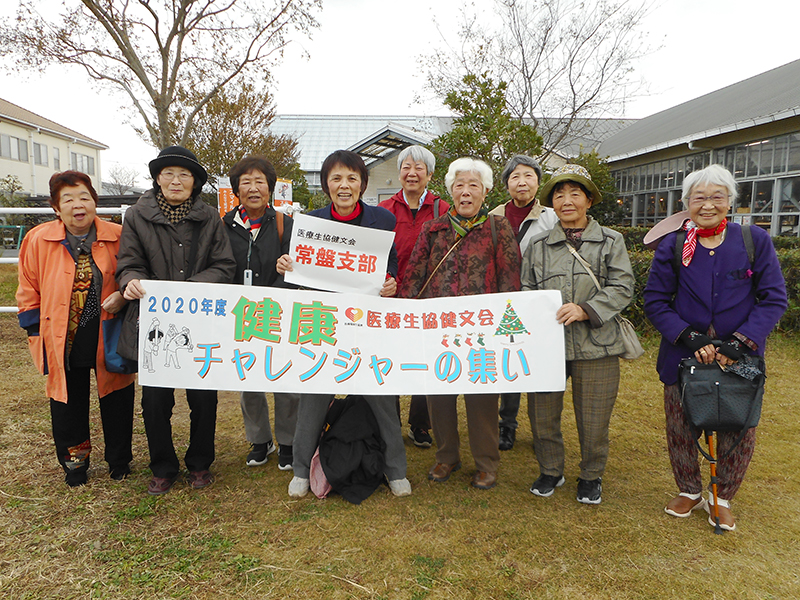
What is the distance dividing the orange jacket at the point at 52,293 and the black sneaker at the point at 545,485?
8.75ft

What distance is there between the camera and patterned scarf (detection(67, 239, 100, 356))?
2969 millimetres

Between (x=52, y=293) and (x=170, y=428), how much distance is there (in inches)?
40.4

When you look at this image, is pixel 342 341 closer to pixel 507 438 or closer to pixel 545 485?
pixel 545 485

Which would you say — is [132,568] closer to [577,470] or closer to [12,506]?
[12,506]

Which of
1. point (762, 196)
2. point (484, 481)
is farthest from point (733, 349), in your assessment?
point (762, 196)

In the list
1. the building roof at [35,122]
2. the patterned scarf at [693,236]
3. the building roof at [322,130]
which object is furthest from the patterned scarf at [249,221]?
the building roof at [35,122]

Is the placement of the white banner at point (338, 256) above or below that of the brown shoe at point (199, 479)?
above

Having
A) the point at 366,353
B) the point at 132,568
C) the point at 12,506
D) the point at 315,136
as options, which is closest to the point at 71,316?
the point at 12,506

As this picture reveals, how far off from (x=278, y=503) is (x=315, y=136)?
112 ft

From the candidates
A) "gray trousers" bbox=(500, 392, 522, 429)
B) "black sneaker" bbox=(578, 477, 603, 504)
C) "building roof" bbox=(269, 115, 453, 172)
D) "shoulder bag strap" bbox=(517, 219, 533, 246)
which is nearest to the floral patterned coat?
"shoulder bag strap" bbox=(517, 219, 533, 246)

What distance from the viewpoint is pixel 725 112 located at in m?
12.0

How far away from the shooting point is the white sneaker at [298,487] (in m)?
3.03

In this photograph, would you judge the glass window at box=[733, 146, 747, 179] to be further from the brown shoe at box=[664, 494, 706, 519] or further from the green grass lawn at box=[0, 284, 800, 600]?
the brown shoe at box=[664, 494, 706, 519]

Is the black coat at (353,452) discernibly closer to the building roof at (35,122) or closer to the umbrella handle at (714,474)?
the umbrella handle at (714,474)
